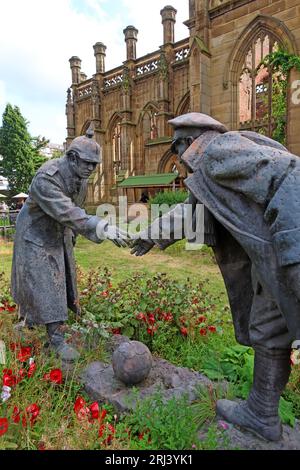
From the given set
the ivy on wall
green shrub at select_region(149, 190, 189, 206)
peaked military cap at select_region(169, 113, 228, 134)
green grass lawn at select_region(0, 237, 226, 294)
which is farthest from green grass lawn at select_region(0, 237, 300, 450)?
the ivy on wall

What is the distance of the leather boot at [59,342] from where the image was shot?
126 inches

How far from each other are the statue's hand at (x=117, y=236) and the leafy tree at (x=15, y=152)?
34.8 m

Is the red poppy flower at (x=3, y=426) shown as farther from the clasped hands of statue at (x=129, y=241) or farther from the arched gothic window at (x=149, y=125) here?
the arched gothic window at (x=149, y=125)

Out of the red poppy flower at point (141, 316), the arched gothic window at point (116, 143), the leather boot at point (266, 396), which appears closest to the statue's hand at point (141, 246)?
the leather boot at point (266, 396)

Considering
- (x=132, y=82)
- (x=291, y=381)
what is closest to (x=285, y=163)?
(x=291, y=381)

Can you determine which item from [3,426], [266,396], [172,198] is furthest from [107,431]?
[172,198]

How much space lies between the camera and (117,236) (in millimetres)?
2762

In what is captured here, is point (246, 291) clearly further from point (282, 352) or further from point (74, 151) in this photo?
point (74, 151)

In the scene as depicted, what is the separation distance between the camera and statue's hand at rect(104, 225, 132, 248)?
2.70m

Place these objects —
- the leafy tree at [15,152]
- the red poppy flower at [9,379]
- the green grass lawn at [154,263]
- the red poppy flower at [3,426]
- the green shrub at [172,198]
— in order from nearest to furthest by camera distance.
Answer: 1. the red poppy flower at [3,426]
2. the red poppy flower at [9,379]
3. the green grass lawn at [154,263]
4. the green shrub at [172,198]
5. the leafy tree at [15,152]

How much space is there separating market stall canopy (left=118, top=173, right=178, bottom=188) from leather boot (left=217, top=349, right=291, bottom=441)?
56.1 ft

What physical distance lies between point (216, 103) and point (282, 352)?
12.9m

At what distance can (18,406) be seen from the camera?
236 cm
